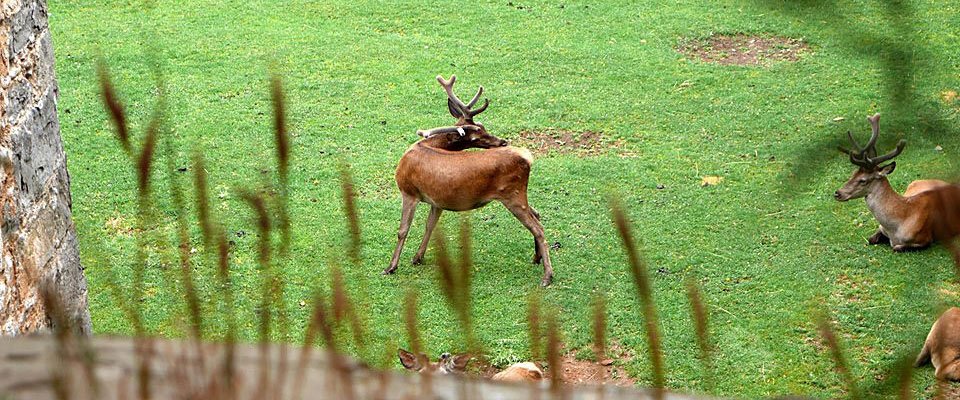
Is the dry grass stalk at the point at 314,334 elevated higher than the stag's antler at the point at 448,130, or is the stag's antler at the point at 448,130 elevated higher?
the dry grass stalk at the point at 314,334

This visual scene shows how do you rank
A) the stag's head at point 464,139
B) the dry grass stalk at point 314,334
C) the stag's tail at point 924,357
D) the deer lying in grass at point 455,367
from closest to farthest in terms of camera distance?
the dry grass stalk at point 314,334, the deer lying in grass at point 455,367, the stag's tail at point 924,357, the stag's head at point 464,139

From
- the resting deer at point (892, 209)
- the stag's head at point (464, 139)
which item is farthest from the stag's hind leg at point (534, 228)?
the resting deer at point (892, 209)

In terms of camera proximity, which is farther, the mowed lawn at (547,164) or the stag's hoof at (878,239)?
the stag's hoof at (878,239)

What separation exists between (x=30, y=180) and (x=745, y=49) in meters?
8.38

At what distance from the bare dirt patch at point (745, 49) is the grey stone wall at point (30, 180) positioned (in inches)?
299

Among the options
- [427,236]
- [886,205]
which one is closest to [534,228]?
[427,236]

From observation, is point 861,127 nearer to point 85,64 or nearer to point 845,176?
point 845,176

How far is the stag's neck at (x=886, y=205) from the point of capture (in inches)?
277

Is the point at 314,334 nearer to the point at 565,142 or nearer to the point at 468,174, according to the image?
the point at 468,174

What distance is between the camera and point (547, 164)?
28.2ft

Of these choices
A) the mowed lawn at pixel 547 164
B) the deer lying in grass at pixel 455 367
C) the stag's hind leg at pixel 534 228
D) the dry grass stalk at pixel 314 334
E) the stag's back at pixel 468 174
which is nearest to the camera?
the dry grass stalk at pixel 314 334

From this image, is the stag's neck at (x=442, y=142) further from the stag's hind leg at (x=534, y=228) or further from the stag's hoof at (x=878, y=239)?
the stag's hoof at (x=878, y=239)

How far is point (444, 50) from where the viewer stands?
11258 millimetres

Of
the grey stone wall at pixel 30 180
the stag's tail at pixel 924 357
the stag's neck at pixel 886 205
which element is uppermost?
the grey stone wall at pixel 30 180
